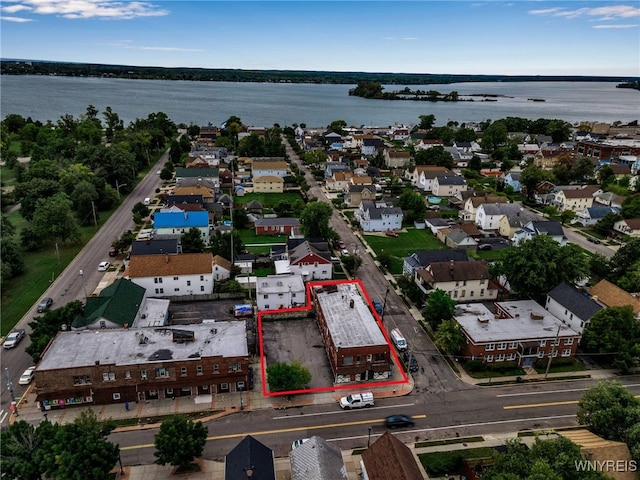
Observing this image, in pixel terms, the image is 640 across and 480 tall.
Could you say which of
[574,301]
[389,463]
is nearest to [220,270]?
A: [389,463]

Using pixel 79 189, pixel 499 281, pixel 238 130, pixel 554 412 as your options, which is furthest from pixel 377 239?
pixel 238 130

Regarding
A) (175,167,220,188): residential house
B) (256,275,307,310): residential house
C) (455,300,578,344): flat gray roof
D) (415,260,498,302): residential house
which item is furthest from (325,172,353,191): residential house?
(455,300,578,344): flat gray roof

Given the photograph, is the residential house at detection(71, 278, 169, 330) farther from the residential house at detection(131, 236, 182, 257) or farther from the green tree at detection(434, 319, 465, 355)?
the green tree at detection(434, 319, 465, 355)

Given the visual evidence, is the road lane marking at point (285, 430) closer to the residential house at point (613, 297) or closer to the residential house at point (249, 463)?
the residential house at point (249, 463)

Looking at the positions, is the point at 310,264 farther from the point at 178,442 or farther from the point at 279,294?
the point at 178,442

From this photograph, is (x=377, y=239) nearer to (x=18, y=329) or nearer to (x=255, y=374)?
(x=255, y=374)
